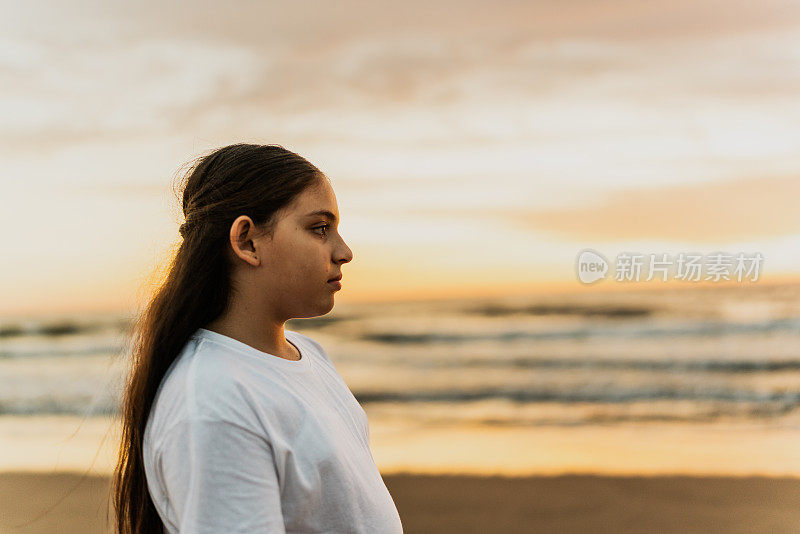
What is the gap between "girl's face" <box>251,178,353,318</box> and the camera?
1078 mm

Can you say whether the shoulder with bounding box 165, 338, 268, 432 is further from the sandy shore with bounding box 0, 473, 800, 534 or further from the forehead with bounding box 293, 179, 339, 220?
the sandy shore with bounding box 0, 473, 800, 534

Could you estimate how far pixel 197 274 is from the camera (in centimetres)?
109

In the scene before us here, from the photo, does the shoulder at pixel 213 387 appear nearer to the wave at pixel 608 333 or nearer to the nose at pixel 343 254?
the nose at pixel 343 254

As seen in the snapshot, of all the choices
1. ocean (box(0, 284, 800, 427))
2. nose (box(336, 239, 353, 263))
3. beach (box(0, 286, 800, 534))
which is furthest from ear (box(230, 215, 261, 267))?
ocean (box(0, 284, 800, 427))

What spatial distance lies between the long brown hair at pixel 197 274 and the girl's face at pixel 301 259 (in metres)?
0.02

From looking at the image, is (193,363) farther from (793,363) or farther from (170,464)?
(793,363)

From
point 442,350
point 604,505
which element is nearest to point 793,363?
point 442,350

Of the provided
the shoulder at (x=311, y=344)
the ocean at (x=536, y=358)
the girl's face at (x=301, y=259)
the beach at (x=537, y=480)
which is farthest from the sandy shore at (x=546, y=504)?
the girl's face at (x=301, y=259)

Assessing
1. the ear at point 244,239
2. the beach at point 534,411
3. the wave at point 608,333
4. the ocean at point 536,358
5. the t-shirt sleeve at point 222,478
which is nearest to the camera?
the t-shirt sleeve at point 222,478

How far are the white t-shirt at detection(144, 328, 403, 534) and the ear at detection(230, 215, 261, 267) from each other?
0.11m

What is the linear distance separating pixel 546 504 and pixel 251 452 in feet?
9.71

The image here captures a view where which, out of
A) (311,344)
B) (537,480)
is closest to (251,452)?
(311,344)

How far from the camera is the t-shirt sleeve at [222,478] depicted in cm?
91

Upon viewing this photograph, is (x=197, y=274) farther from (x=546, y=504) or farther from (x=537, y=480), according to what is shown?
(x=537, y=480)
